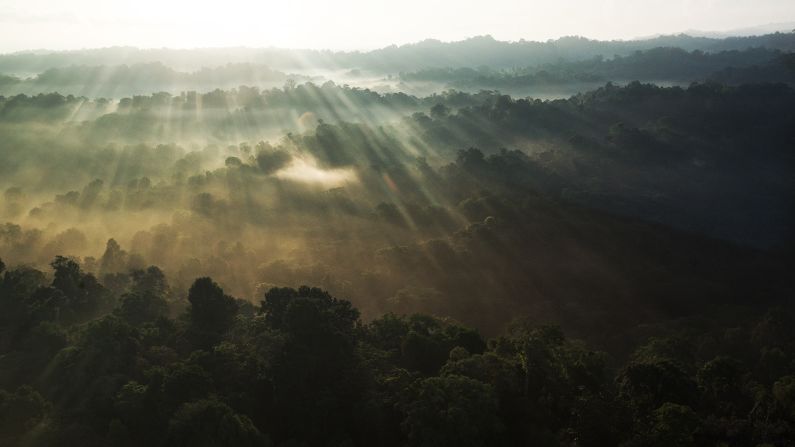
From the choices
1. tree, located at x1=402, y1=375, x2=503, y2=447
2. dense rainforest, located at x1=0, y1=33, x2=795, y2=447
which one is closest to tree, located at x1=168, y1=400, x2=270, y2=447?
dense rainforest, located at x1=0, y1=33, x2=795, y2=447

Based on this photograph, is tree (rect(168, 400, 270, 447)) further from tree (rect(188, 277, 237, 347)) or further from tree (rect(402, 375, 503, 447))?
tree (rect(188, 277, 237, 347))

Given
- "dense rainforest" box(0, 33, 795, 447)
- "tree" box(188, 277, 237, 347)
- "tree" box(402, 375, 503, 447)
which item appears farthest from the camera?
"tree" box(188, 277, 237, 347)

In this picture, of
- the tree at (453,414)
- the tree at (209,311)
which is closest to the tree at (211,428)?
the tree at (453,414)

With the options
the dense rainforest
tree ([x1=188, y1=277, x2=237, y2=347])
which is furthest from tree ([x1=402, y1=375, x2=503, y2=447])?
tree ([x1=188, y1=277, x2=237, y2=347])

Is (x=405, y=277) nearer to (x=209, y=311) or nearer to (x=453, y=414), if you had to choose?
(x=209, y=311)

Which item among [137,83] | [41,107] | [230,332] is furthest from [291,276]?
[137,83]

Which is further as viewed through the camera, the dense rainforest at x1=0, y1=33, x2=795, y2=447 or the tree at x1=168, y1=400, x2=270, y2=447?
the dense rainforest at x1=0, y1=33, x2=795, y2=447

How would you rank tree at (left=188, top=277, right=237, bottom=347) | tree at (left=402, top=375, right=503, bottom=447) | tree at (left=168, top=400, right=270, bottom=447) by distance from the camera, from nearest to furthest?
tree at (left=168, top=400, right=270, bottom=447) < tree at (left=402, top=375, right=503, bottom=447) < tree at (left=188, top=277, right=237, bottom=347)

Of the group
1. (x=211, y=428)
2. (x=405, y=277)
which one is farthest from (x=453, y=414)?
(x=405, y=277)
